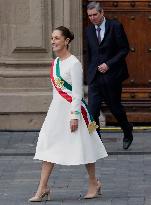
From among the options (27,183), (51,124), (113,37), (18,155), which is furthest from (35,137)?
(51,124)

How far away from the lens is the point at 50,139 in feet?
28.8

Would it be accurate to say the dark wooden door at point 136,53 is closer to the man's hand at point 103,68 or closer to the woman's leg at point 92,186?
Answer: the man's hand at point 103,68

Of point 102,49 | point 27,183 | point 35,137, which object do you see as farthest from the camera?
point 35,137

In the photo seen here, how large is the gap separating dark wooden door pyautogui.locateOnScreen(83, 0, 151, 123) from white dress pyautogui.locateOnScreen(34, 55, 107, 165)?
481 cm

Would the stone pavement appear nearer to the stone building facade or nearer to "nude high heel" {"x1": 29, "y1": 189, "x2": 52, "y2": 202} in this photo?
"nude high heel" {"x1": 29, "y1": 189, "x2": 52, "y2": 202}

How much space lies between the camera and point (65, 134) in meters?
8.77

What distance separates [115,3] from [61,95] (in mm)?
4985

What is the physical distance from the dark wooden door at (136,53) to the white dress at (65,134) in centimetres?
481

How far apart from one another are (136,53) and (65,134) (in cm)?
513

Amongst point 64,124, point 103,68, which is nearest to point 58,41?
point 64,124

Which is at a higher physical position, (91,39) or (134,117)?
(91,39)

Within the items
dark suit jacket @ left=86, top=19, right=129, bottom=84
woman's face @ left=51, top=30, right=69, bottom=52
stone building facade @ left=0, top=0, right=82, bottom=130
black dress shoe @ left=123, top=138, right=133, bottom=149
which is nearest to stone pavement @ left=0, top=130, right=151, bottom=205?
black dress shoe @ left=123, top=138, right=133, bottom=149

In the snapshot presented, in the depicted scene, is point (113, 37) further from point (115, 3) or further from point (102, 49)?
point (115, 3)

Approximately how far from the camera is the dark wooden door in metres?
13.5
